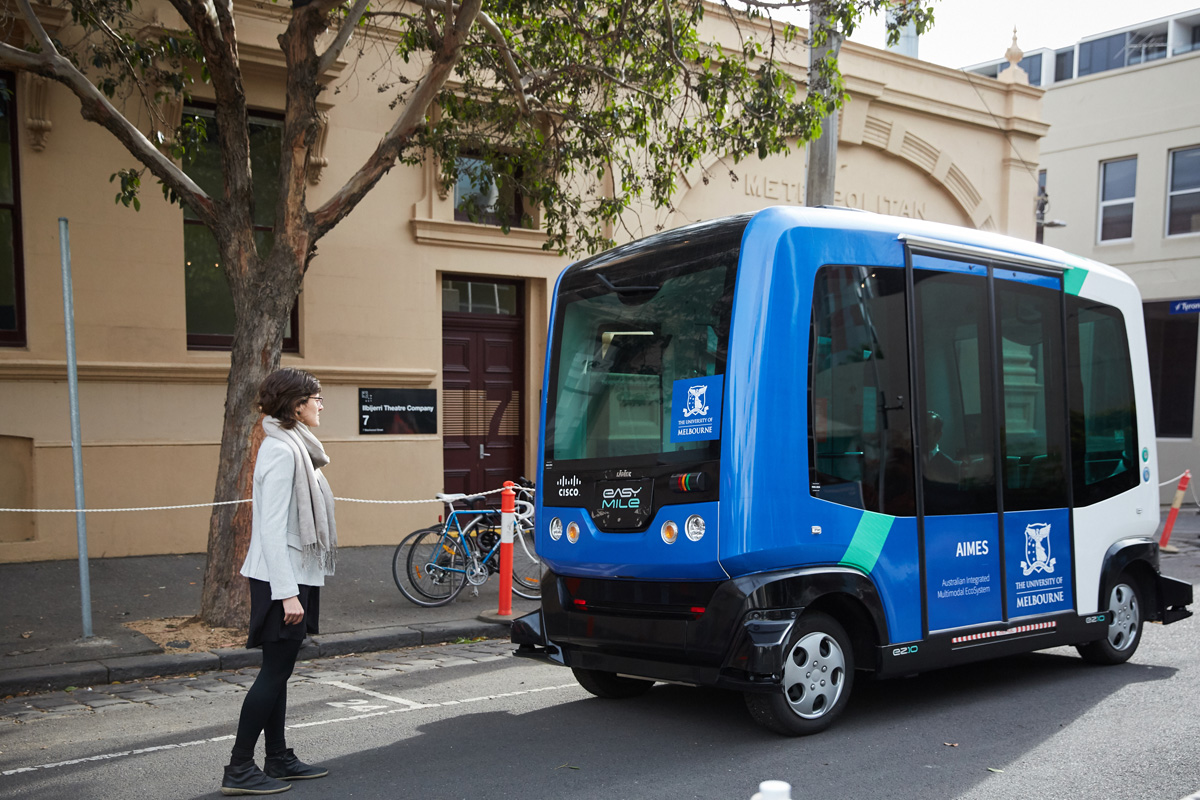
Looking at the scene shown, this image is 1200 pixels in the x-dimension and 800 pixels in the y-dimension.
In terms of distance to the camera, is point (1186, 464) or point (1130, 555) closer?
point (1130, 555)

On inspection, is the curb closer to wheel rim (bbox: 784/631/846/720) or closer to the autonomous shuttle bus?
the autonomous shuttle bus

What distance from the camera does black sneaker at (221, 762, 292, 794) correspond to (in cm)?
471

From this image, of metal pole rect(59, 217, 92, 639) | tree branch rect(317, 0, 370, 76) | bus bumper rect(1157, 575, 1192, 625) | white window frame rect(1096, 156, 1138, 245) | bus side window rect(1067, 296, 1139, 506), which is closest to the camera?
bus side window rect(1067, 296, 1139, 506)

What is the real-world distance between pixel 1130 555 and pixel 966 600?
1847 mm

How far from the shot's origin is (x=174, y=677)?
24.5 ft

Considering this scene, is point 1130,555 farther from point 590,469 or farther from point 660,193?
point 660,193

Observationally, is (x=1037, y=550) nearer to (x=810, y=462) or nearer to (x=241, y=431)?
(x=810, y=462)

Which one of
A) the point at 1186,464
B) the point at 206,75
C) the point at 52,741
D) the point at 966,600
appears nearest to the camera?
the point at 52,741

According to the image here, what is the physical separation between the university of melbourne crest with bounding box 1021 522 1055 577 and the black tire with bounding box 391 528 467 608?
5.12 m

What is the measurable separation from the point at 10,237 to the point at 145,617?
15.2ft

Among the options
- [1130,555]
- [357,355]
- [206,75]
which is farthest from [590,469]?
[357,355]

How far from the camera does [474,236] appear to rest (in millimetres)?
13383

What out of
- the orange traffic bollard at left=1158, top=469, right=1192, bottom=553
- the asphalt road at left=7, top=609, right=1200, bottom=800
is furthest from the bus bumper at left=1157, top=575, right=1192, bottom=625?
the orange traffic bollard at left=1158, top=469, right=1192, bottom=553

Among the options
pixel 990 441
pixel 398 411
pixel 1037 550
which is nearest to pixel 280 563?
pixel 990 441
